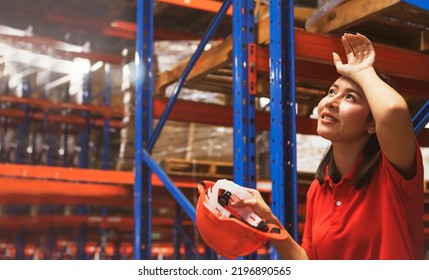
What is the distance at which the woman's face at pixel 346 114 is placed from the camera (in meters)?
2.04

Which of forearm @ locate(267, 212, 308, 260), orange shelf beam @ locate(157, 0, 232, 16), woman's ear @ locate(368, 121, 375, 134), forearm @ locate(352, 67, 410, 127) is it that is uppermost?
orange shelf beam @ locate(157, 0, 232, 16)

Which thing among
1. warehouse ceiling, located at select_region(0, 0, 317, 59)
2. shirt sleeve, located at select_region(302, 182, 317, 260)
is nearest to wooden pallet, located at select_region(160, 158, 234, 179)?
warehouse ceiling, located at select_region(0, 0, 317, 59)

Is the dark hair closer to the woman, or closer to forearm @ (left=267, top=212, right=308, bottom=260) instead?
the woman

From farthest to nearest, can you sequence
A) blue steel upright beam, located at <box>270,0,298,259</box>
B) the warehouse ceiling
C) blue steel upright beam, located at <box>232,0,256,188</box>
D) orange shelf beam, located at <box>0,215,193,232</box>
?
1. the warehouse ceiling
2. orange shelf beam, located at <box>0,215,193,232</box>
3. blue steel upright beam, located at <box>232,0,256,188</box>
4. blue steel upright beam, located at <box>270,0,298,259</box>

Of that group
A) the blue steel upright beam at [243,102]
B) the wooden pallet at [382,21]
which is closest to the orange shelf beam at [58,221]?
the wooden pallet at [382,21]

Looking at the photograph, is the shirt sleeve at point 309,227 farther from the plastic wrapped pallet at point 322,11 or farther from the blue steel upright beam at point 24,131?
the blue steel upright beam at point 24,131

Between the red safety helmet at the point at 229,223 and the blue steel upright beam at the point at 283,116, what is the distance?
2.73 ft

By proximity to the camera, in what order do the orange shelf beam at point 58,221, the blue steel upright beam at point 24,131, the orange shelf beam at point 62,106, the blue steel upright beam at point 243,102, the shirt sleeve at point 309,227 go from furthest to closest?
the orange shelf beam at point 58,221 → the blue steel upright beam at point 24,131 → the orange shelf beam at point 62,106 → the blue steel upright beam at point 243,102 → the shirt sleeve at point 309,227

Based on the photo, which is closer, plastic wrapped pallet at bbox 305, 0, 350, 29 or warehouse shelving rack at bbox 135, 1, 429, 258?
warehouse shelving rack at bbox 135, 1, 429, 258

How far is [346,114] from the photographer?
6.72ft

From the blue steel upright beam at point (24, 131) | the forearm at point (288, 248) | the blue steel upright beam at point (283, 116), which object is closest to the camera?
the forearm at point (288, 248)

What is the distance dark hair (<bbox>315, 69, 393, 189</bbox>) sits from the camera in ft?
6.69

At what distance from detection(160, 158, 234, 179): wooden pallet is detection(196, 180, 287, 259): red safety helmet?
348cm

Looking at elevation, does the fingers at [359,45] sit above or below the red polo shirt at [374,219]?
above
